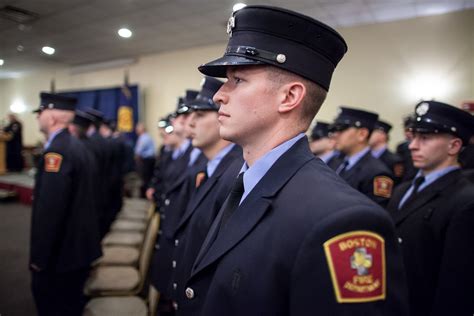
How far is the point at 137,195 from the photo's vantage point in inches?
271

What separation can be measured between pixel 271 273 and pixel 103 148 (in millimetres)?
4091

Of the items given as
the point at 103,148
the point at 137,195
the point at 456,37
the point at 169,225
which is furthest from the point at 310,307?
the point at 137,195

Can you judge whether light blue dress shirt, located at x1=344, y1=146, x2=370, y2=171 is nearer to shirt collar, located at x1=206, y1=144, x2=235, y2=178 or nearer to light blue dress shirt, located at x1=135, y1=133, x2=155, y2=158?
shirt collar, located at x1=206, y1=144, x2=235, y2=178

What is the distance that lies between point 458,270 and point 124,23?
163 cm

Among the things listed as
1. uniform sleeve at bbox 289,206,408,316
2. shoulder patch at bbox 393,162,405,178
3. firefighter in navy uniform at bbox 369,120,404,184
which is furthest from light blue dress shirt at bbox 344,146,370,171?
uniform sleeve at bbox 289,206,408,316

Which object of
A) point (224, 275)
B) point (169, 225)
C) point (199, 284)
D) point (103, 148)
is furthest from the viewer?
point (103, 148)

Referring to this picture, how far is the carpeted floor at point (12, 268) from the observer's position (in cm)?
115

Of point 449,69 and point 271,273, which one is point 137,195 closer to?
point 449,69

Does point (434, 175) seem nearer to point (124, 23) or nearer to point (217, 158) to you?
point (217, 158)

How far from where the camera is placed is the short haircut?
79 centimetres

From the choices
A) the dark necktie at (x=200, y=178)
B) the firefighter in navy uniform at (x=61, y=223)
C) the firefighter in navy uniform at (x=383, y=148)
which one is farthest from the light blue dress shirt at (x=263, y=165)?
the firefighter in navy uniform at (x=383, y=148)

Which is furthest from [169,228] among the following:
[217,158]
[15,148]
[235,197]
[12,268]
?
[235,197]

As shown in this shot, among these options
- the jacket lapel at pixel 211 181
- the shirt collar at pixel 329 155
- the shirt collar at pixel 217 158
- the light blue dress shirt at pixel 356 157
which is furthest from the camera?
the shirt collar at pixel 329 155

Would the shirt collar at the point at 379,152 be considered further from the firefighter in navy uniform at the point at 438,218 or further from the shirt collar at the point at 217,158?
the shirt collar at the point at 217,158
